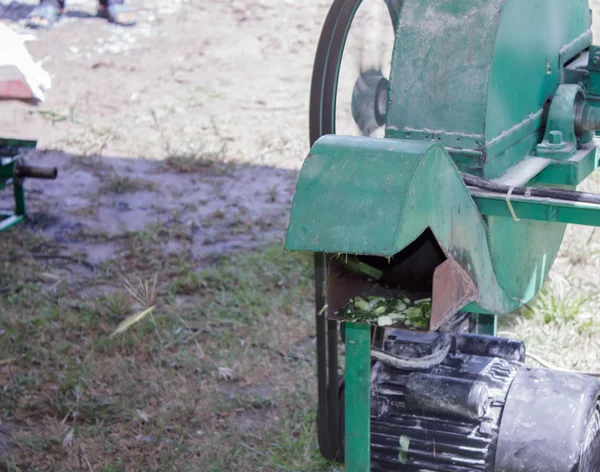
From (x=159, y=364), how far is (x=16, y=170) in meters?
1.60

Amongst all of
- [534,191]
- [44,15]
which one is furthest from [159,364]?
[44,15]

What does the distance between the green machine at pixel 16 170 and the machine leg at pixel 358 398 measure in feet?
9.11

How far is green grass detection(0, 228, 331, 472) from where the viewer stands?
2.96m

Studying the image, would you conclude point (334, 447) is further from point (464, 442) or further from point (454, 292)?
point (454, 292)

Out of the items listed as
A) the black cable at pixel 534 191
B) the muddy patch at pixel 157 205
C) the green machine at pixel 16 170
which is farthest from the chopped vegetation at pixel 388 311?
the green machine at pixel 16 170

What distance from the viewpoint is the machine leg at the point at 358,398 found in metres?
2.04

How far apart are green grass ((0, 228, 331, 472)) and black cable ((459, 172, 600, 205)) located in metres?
1.22

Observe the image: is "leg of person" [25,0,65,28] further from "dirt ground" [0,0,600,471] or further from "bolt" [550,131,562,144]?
"bolt" [550,131,562,144]

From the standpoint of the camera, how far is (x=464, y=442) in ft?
7.13

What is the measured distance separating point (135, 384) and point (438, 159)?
1959mm

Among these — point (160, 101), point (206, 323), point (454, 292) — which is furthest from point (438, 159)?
point (160, 101)

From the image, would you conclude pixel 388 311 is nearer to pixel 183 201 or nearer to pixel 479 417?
pixel 479 417

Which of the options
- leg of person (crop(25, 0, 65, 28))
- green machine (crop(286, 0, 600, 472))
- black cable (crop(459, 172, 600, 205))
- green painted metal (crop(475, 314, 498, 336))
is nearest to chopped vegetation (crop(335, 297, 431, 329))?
green machine (crop(286, 0, 600, 472))

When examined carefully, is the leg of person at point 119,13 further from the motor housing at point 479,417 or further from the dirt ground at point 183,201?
the motor housing at point 479,417
